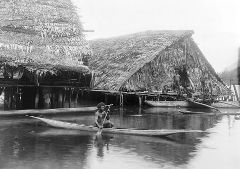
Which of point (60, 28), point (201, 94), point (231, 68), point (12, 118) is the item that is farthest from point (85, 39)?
point (231, 68)

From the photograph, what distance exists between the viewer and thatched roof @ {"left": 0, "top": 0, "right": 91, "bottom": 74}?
1722cm

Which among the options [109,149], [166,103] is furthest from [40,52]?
[166,103]

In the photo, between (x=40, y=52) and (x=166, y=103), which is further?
(x=166, y=103)

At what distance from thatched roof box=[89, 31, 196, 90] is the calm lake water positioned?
7434 millimetres

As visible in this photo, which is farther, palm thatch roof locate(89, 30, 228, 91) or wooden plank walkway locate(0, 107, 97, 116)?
palm thatch roof locate(89, 30, 228, 91)

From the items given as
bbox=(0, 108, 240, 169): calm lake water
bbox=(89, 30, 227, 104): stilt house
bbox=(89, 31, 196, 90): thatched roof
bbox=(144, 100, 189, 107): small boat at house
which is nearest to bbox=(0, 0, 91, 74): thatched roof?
bbox=(0, 108, 240, 169): calm lake water

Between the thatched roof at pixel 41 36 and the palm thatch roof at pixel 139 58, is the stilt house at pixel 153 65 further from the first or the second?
the thatched roof at pixel 41 36

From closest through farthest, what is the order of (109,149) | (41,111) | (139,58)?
(109,149) → (41,111) → (139,58)

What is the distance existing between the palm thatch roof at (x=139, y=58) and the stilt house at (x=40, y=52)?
2.46 meters

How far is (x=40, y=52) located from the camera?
1789cm

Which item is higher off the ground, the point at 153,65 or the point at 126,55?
the point at 126,55

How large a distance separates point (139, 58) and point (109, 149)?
12799mm

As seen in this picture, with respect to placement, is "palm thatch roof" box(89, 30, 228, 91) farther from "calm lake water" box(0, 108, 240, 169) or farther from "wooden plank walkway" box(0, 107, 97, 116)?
"calm lake water" box(0, 108, 240, 169)

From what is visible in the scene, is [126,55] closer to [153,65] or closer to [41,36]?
[153,65]
